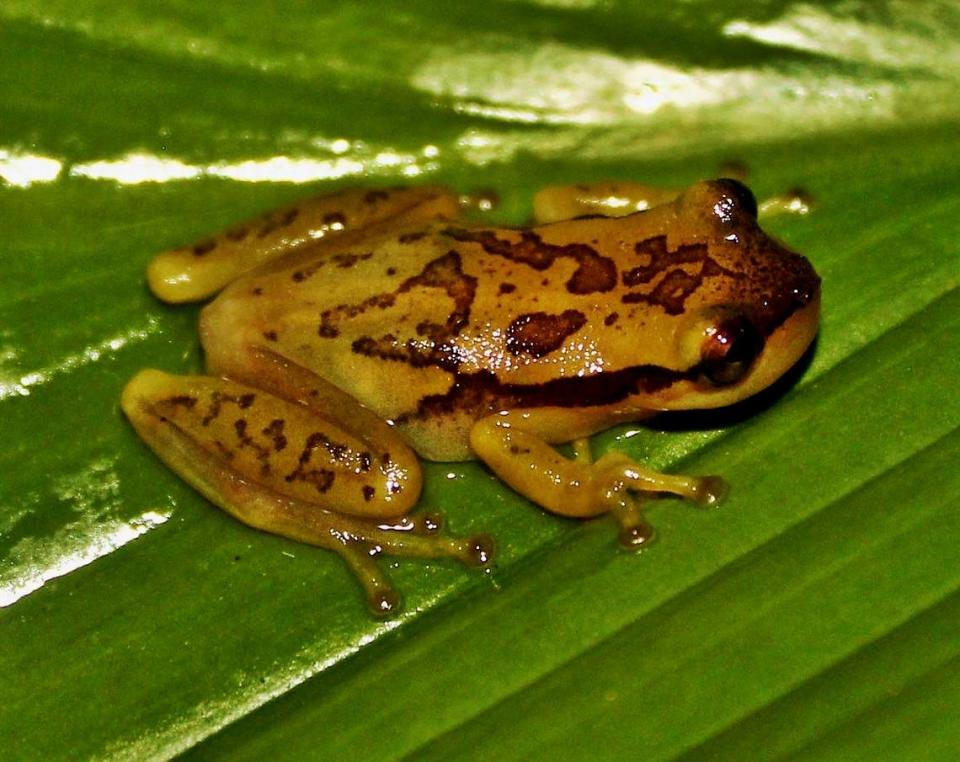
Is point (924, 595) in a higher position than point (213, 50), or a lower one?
lower

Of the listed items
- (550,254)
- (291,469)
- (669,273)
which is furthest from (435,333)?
(669,273)

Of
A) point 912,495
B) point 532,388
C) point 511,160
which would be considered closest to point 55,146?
point 511,160

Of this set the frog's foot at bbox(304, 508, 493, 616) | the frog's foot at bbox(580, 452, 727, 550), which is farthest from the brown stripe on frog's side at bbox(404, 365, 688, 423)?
the frog's foot at bbox(304, 508, 493, 616)

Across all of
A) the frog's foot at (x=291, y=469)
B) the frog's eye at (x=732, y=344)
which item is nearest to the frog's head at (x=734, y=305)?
the frog's eye at (x=732, y=344)

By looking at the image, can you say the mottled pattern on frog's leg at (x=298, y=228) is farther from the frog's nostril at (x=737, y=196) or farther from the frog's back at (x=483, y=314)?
the frog's nostril at (x=737, y=196)

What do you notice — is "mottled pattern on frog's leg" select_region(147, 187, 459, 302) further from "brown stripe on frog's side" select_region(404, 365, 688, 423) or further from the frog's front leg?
the frog's front leg

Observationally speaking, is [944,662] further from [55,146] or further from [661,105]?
[55,146]

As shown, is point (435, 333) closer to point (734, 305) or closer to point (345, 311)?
point (345, 311)
